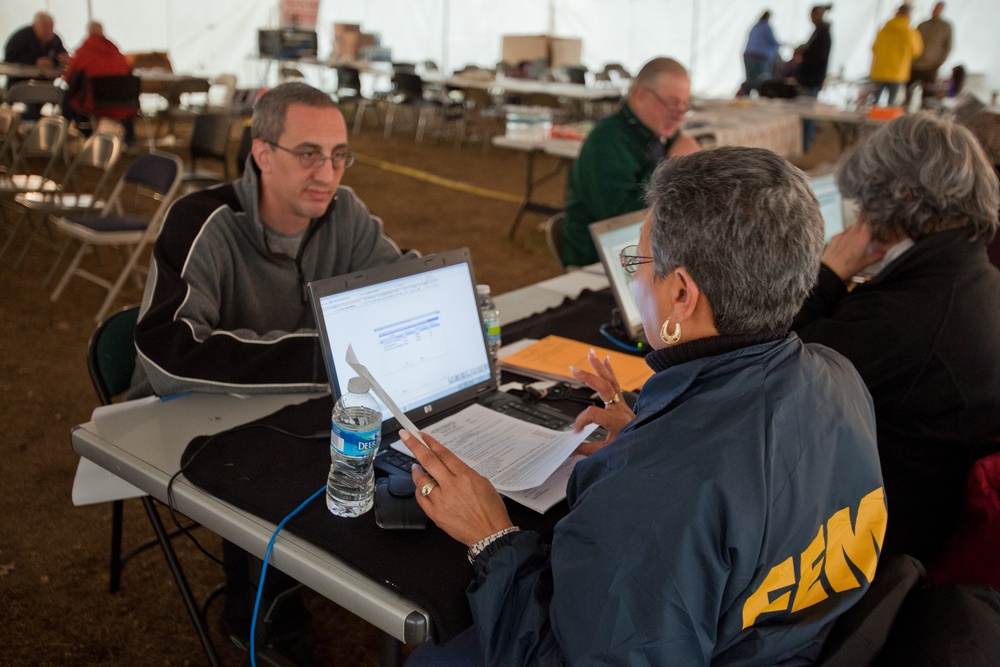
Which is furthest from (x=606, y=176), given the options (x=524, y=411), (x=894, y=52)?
(x=894, y=52)

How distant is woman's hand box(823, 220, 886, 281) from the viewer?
2023 mm

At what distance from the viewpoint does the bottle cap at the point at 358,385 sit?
51.1 inches

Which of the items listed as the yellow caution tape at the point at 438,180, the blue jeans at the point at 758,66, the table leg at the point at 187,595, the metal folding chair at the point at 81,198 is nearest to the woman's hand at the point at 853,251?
the table leg at the point at 187,595

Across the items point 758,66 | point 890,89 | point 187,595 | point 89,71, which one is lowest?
point 187,595

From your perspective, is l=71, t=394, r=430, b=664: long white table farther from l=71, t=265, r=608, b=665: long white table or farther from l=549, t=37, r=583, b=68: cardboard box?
l=549, t=37, r=583, b=68: cardboard box

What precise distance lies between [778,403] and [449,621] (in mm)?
522

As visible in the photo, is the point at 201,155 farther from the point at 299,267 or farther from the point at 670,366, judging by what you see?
the point at 670,366

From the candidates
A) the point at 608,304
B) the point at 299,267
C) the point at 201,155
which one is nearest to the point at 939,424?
the point at 608,304

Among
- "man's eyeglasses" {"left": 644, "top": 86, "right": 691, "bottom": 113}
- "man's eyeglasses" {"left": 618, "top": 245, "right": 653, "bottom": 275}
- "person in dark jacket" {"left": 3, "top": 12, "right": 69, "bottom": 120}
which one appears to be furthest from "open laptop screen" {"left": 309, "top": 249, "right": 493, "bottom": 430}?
"person in dark jacket" {"left": 3, "top": 12, "right": 69, "bottom": 120}

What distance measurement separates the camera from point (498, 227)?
21.9ft

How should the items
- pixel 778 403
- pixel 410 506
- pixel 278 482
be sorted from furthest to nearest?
pixel 278 482, pixel 410 506, pixel 778 403

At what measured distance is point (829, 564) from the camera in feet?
3.47

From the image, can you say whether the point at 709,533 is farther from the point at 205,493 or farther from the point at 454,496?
the point at 205,493

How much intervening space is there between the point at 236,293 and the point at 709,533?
1472 millimetres
